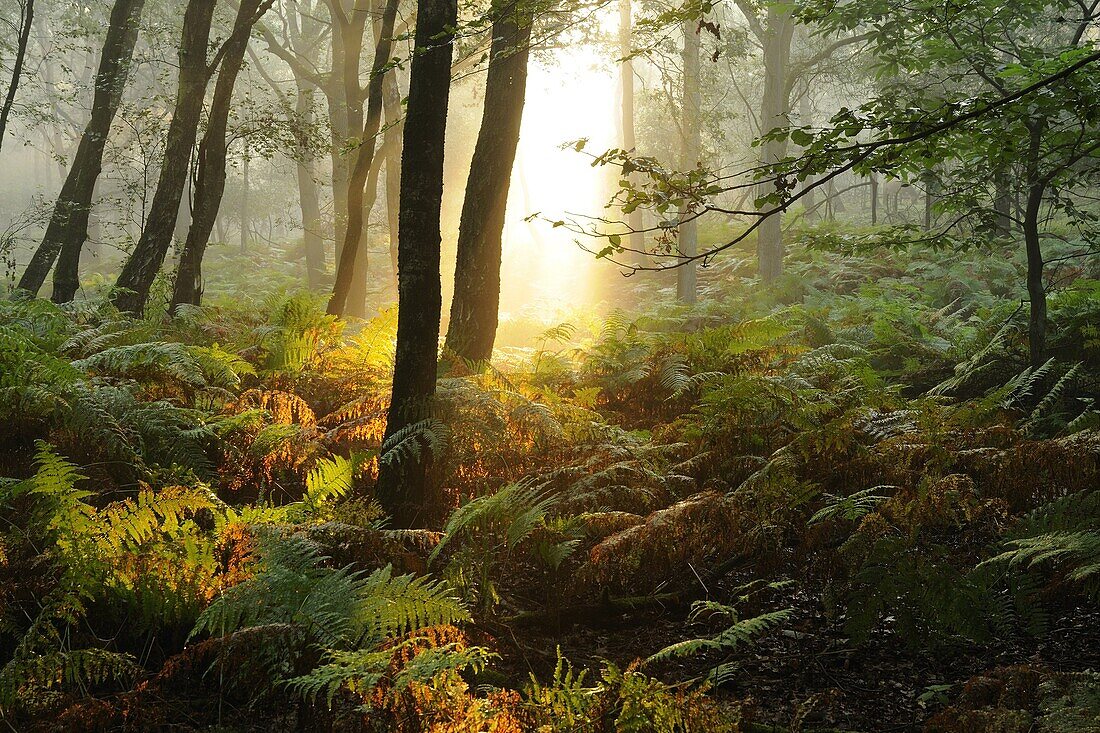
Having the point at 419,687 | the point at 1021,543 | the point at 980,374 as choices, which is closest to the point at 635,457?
the point at 1021,543

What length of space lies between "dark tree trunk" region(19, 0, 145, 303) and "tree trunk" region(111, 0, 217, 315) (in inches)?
50.1

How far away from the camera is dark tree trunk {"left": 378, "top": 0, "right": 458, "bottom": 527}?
4414 millimetres

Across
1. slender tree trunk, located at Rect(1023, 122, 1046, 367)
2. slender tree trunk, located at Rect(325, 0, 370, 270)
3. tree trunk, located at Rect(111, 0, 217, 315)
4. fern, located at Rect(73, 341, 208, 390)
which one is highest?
slender tree trunk, located at Rect(325, 0, 370, 270)

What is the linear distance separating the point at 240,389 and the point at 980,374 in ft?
21.8

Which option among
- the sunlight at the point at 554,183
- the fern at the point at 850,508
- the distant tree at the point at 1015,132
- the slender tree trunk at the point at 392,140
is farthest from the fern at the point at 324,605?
the sunlight at the point at 554,183

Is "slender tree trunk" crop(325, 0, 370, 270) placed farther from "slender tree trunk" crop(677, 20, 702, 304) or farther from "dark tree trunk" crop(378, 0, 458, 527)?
"slender tree trunk" crop(677, 20, 702, 304)

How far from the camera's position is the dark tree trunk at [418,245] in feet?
14.5

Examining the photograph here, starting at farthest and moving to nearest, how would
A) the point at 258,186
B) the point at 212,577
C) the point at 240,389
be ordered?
the point at 258,186
the point at 240,389
the point at 212,577

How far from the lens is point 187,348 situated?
597 cm

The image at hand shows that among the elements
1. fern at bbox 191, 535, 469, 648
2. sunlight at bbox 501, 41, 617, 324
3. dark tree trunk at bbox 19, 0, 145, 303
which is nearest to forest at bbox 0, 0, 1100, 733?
fern at bbox 191, 535, 469, 648

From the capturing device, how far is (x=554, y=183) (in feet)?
148

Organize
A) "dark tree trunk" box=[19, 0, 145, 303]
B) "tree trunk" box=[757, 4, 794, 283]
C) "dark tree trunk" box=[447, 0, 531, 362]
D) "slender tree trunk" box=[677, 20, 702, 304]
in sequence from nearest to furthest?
"dark tree trunk" box=[447, 0, 531, 362]
"dark tree trunk" box=[19, 0, 145, 303]
"slender tree trunk" box=[677, 20, 702, 304]
"tree trunk" box=[757, 4, 794, 283]

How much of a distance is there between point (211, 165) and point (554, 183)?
37010mm

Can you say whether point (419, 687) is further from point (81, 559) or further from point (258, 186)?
point (258, 186)
